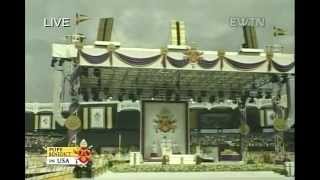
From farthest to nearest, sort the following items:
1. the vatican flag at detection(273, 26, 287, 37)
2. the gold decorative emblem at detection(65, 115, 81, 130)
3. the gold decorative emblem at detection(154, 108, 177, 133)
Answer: the vatican flag at detection(273, 26, 287, 37), the gold decorative emblem at detection(154, 108, 177, 133), the gold decorative emblem at detection(65, 115, 81, 130)

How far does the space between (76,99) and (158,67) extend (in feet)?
2.08

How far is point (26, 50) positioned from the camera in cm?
366

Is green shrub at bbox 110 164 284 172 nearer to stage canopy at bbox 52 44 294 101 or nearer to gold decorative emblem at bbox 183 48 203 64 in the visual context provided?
stage canopy at bbox 52 44 294 101

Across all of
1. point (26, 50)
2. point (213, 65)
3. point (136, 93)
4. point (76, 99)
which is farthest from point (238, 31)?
point (26, 50)

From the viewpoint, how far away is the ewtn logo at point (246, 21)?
12.9 feet

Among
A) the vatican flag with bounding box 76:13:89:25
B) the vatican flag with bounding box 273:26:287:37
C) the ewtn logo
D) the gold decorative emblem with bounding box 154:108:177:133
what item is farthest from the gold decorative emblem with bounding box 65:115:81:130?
the vatican flag with bounding box 273:26:287:37

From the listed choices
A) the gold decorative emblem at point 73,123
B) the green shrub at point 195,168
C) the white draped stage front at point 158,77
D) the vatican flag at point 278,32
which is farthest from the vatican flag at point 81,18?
the vatican flag at point 278,32

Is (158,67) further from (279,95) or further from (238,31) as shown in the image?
(279,95)

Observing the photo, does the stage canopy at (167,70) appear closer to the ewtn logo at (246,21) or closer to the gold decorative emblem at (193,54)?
the gold decorative emblem at (193,54)

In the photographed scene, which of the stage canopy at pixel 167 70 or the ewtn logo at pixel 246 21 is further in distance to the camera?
the ewtn logo at pixel 246 21

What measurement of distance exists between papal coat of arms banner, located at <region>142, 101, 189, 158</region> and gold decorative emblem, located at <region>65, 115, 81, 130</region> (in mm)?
470

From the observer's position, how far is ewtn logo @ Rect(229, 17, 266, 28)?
12.9ft

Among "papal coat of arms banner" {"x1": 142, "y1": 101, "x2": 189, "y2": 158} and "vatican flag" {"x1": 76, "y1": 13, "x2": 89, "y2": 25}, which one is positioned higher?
"vatican flag" {"x1": 76, "y1": 13, "x2": 89, "y2": 25}

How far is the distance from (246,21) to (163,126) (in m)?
1.00
